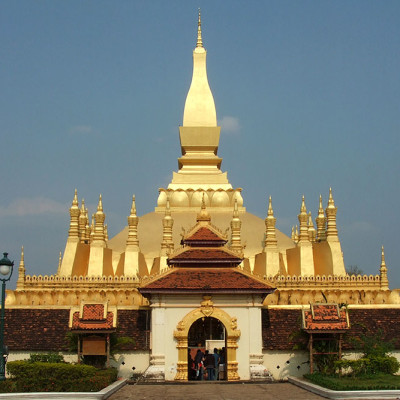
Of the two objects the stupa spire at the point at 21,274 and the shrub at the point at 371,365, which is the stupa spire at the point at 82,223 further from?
the shrub at the point at 371,365

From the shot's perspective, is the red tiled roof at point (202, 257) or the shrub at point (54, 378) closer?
the shrub at point (54, 378)

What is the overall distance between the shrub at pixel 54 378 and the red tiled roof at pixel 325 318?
6.68 m

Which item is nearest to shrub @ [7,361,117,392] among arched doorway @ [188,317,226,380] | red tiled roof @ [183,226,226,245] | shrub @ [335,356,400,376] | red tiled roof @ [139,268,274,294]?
red tiled roof @ [139,268,274,294]

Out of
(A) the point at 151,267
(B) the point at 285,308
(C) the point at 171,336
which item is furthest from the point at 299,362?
(A) the point at 151,267

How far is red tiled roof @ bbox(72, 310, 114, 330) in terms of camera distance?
21.7 meters

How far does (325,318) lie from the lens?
22344 millimetres

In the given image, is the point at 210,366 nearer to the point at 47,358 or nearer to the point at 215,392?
the point at 215,392

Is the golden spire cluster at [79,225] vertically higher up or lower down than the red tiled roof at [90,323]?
higher up

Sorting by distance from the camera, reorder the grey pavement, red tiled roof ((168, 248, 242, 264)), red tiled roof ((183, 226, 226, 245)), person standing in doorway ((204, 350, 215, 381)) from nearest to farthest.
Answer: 1. the grey pavement
2. person standing in doorway ((204, 350, 215, 381))
3. red tiled roof ((168, 248, 242, 264))
4. red tiled roof ((183, 226, 226, 245))

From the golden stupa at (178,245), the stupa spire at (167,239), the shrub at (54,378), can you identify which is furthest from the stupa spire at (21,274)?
the shrub at (54,378)

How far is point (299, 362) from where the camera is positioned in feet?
75.8

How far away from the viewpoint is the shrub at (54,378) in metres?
18.6

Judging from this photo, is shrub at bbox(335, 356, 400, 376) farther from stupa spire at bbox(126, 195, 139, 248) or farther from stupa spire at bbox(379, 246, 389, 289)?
stupa spire at bbox(126, 195, 139, 248)

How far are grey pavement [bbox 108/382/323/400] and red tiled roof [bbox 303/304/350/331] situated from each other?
1.97 meters
